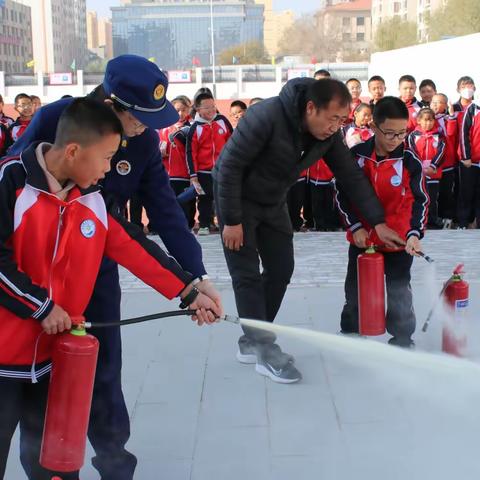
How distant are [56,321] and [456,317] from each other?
111 inches

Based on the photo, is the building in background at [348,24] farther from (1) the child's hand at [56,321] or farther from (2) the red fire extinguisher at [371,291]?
(1) the child's hand at [56,321]

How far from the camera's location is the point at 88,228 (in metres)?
2.57

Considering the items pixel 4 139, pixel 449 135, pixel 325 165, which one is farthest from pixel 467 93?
pixel 4 139

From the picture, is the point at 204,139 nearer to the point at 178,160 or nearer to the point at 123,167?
the point at 178,160

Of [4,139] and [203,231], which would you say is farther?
[4,139]

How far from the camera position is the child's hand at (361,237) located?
466 cm

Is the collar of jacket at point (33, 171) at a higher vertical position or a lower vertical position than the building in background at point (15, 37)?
lower

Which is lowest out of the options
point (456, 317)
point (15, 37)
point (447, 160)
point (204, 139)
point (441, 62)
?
point (456, 317)

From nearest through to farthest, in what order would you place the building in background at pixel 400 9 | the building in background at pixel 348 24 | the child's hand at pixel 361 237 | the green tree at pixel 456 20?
the child's hand at pixel 361 237
the green tree at pixel 456 20
the building in background at pixel 400 9
the building in background at pixel 348 24

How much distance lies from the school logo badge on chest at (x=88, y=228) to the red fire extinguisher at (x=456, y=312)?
2652 mm

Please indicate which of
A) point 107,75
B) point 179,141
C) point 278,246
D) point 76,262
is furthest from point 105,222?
point 179,141

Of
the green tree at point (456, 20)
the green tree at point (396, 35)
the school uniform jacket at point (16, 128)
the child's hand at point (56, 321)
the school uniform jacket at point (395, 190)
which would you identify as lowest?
the child's hand at point (56, 321)

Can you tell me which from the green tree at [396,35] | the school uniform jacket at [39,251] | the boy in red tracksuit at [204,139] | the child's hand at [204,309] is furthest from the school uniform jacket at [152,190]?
the green tree at [396,35]

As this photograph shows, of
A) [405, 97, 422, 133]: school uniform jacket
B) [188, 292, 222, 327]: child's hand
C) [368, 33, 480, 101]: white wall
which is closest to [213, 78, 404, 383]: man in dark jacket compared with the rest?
[188, 292, 222, 327]: child's hand
